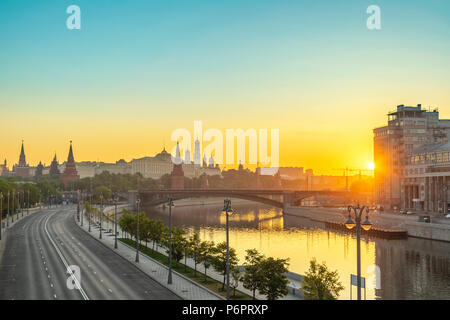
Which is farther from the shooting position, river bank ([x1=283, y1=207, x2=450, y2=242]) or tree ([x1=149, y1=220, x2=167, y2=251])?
river bank ([x1=283, y1=207, x2=450, y2=242])

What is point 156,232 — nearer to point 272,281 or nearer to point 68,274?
point 68,274

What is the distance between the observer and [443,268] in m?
54.0

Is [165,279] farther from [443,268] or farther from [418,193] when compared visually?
[418,193]

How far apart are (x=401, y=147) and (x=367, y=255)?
206 feet

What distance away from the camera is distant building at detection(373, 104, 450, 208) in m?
116

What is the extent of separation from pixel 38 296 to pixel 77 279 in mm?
5894

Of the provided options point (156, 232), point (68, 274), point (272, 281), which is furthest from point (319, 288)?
point (156, 232)

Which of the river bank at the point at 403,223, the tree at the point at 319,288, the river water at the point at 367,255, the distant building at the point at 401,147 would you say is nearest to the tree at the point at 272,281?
the tree at the point at 319,288

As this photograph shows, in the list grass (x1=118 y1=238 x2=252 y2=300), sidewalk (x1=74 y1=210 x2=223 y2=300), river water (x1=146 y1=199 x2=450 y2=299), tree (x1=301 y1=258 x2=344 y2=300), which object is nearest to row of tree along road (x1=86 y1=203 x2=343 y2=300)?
tree (x1=301 y1=258 x2=344 y2=300)

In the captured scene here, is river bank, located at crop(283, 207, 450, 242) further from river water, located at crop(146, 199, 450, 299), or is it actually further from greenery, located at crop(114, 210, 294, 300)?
greenery, located at crop(114, 210, 294, 300)

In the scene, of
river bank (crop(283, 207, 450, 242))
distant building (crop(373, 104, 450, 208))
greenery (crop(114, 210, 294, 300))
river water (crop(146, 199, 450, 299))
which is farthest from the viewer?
distant building (crop(373, 104, 450, 208))

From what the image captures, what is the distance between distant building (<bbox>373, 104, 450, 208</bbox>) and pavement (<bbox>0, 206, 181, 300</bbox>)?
260ft

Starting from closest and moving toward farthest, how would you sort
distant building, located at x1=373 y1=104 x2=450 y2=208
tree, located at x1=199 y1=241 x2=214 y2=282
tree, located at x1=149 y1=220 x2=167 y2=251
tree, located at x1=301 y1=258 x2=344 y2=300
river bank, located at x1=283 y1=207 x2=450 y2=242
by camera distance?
tree, located at x1=301 y1=258 x2=344 y2=300, tree, located at x1=199 y1=241 x2=214 y2=282, tree, located at x1=149 y1=220 x2=167 y2=251, river bank, located at x1=283 y1=207 x2=450 y2=242, distant building, located at x1=373 y1=104 x2=450 y2=208
